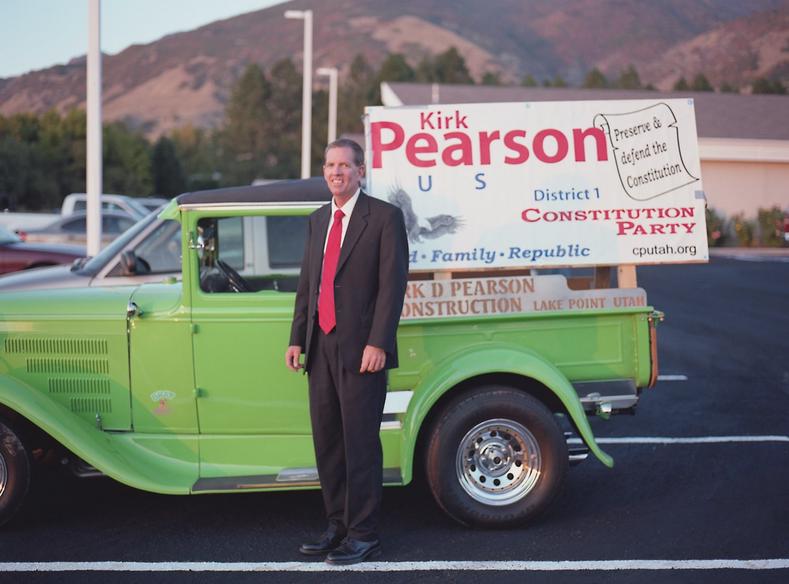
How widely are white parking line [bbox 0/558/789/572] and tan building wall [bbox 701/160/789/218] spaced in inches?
1082

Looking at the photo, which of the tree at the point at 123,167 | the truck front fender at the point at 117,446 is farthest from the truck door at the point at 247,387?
the tree at the point at 123,167

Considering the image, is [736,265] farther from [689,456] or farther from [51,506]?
[51,506]

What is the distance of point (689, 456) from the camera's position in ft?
21.5

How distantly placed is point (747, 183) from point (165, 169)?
1313 inches

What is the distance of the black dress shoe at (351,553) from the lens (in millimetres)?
4648

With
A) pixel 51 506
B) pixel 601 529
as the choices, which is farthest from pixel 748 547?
pixel 51 506

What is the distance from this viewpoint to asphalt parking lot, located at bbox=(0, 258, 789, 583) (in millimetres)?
4574

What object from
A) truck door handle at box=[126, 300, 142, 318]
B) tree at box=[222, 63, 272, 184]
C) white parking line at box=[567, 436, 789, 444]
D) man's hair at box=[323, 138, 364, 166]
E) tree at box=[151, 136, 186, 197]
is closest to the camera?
man's hair at box=[323, 138, 364, 166]

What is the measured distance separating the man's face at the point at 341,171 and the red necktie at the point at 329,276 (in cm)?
14

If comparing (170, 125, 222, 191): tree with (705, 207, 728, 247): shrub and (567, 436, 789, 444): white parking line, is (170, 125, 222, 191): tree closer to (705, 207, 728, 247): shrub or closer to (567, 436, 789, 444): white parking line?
(705, 207, 728, 247): shrub

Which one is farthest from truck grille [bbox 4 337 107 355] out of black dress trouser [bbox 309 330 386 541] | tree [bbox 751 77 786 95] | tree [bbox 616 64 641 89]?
tree [bbox 616 64 641 89]

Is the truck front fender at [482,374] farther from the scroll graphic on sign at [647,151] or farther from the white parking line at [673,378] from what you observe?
the white parking line at [673,378]

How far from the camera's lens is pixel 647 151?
5465mm

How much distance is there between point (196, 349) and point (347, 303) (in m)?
1.08
